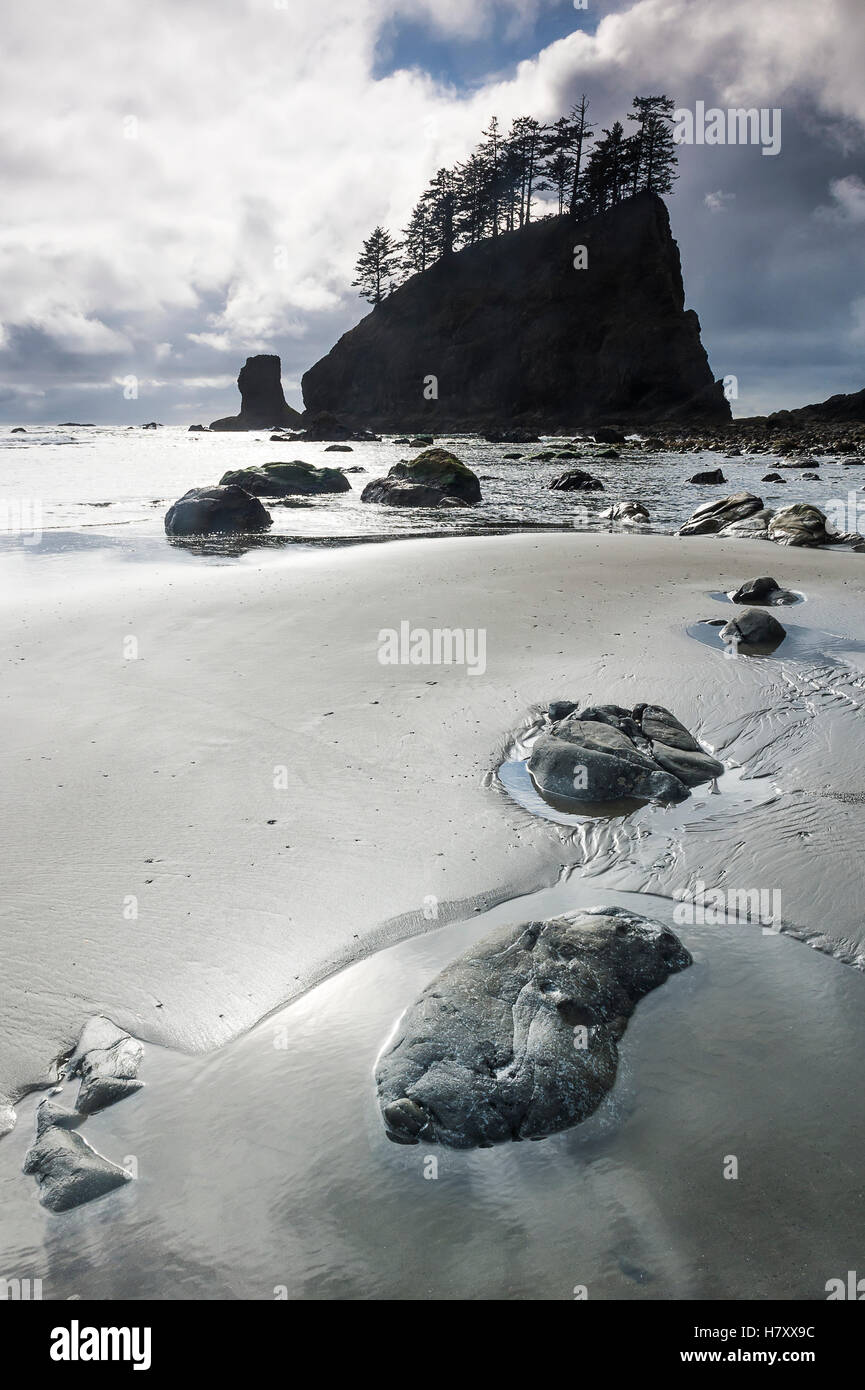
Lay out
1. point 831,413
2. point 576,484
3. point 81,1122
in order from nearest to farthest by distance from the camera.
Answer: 1. point 81,1122
2. point 576,484
3. point 831,413

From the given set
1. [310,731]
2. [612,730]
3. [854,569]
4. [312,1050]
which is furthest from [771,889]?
[854,569]

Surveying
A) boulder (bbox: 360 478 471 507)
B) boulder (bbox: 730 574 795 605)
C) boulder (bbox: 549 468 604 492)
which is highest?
boulder (bbox: 549 468 604 492)

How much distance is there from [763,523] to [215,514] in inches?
407

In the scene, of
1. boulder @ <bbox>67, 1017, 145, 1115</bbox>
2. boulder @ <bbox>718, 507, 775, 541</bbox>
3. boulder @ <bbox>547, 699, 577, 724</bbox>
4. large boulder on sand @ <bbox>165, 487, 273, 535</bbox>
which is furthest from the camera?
large boulder on sand @ <bbox>165, 487, 273, 535</bbox>

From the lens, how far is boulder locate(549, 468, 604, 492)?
2366 cm

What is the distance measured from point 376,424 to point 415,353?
26.0 ft

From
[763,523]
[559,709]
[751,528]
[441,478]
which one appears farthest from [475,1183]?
[441,478]

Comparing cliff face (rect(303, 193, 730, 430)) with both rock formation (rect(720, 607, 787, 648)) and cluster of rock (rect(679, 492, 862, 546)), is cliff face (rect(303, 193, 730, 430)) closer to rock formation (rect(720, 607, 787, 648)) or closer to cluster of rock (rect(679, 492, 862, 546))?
cluster of rock (rect(679, 492, 862, 546))

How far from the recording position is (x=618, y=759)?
4832 mm

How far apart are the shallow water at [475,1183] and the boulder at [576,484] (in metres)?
22.0

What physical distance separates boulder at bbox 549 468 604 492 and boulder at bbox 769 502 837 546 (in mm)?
10023

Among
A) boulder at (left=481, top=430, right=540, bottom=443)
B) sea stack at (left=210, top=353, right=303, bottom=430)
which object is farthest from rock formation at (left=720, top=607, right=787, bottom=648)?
sea stack at (left=210, top=353, right=303, bottom=430)

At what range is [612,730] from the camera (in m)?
5.11

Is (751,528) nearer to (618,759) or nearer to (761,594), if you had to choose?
(761,594)
